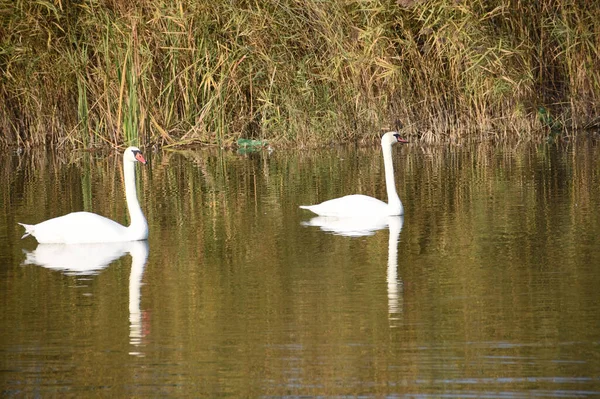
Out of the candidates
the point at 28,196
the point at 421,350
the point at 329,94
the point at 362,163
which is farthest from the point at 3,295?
the point at 329,94

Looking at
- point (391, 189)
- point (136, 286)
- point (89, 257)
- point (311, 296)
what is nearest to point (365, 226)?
point (391, 189)

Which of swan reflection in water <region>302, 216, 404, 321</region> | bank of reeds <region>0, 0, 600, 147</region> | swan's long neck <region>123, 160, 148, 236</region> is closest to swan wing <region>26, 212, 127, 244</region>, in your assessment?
swan's long neck <region>123, 160, 148, 236</region>

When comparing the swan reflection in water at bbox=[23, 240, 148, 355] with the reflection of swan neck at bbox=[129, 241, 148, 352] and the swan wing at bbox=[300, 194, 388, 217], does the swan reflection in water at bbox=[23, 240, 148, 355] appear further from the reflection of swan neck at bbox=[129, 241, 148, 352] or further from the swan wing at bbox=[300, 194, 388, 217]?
the swan wing at bbox=[300, 194, 388, 217]

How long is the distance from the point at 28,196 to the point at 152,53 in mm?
5470

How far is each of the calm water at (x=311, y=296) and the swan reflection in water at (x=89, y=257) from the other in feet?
0.10

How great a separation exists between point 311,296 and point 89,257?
2697 millimetres

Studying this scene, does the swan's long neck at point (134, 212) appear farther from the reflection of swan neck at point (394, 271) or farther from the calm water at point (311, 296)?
the reflection of swan neck at point (394, 271)

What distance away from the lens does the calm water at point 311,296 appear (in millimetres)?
6121

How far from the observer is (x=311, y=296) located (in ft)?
26.1

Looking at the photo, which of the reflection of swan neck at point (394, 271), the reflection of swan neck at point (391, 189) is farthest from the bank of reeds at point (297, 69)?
the reflection of swan neck at point (394, 271)

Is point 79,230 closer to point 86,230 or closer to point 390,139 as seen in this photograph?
point 86,230

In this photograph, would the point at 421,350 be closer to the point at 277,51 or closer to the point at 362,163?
the point at 362,163

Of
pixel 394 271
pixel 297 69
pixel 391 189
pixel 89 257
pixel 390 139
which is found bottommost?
pixel 394 271

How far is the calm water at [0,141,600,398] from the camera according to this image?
6121 millimetres
